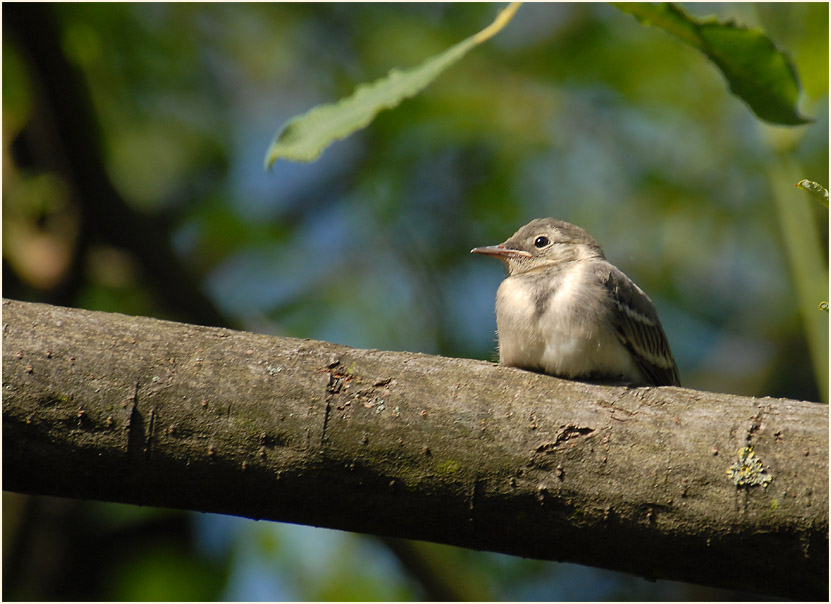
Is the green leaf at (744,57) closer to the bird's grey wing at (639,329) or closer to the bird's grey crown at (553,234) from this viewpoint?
the bird's grey wing at (639,329)

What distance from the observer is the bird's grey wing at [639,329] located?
14.9ft

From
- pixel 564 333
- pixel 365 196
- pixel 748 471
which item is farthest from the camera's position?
pixel 365 196

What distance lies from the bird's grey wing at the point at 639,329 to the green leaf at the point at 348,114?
2.04 metres

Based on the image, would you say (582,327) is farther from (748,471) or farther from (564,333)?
(748,471)

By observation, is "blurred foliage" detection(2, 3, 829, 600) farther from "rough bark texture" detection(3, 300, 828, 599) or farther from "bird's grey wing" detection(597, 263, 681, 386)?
"rough bark texture" detection(3, 300, 828, 599)

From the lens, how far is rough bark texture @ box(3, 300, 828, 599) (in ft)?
9.39

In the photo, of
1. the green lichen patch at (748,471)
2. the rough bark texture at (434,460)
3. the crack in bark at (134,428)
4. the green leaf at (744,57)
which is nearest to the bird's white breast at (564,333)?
the rough bark texture at (434,460)

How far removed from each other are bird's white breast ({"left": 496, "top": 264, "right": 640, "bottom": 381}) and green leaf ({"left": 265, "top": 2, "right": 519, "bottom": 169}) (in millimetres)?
1747

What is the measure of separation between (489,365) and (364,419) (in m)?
0.62

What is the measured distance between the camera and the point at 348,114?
9.72 feet

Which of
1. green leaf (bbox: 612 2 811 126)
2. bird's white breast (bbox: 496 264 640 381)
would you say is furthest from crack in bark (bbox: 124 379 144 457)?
green leaf (bbox: 612 2 811 126)

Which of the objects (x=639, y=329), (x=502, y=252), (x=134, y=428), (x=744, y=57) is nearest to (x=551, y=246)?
(x=502, y=252)

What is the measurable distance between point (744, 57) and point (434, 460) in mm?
1745


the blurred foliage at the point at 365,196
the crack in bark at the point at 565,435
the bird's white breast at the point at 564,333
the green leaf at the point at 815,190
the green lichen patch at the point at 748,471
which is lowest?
the green lichen patch at the point at 748,471
